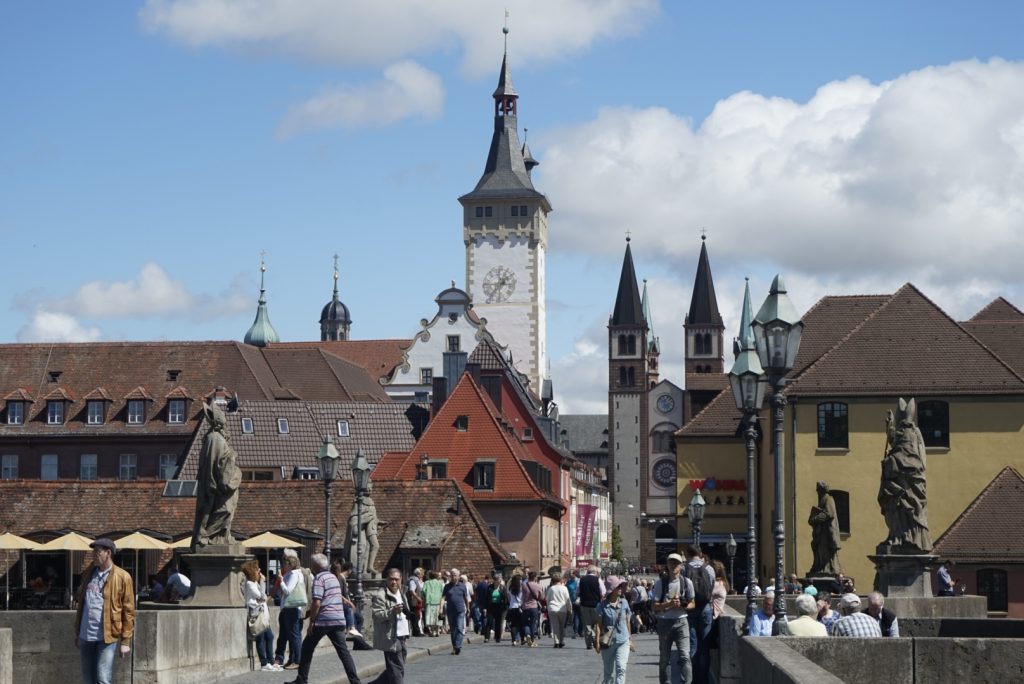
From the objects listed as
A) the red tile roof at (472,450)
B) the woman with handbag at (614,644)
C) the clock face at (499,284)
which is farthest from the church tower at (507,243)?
the woman with handbag at (614,644)

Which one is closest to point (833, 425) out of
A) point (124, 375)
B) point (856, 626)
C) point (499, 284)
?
point (124, 375)

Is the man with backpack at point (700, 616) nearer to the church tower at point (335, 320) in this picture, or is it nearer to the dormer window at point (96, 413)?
the dormer window at point (96, 413)

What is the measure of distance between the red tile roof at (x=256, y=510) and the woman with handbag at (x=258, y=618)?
32.0m

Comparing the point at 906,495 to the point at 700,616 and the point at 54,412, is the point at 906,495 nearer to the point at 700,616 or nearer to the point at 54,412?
the point at 700,616

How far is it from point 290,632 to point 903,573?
39.6 feet

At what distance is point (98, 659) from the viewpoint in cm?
1549

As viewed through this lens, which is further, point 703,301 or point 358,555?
point 703,301

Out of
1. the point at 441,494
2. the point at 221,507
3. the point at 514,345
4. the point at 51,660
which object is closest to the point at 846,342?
the point at 441,494

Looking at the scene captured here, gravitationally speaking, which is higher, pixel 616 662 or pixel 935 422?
pixel 935 422

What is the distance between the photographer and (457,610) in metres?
33.7

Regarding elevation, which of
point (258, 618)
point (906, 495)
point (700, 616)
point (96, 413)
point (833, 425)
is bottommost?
point (258, 618)

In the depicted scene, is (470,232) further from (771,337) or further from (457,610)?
(771,337)

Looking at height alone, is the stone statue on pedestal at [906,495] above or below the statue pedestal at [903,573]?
above

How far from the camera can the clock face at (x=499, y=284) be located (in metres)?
140
